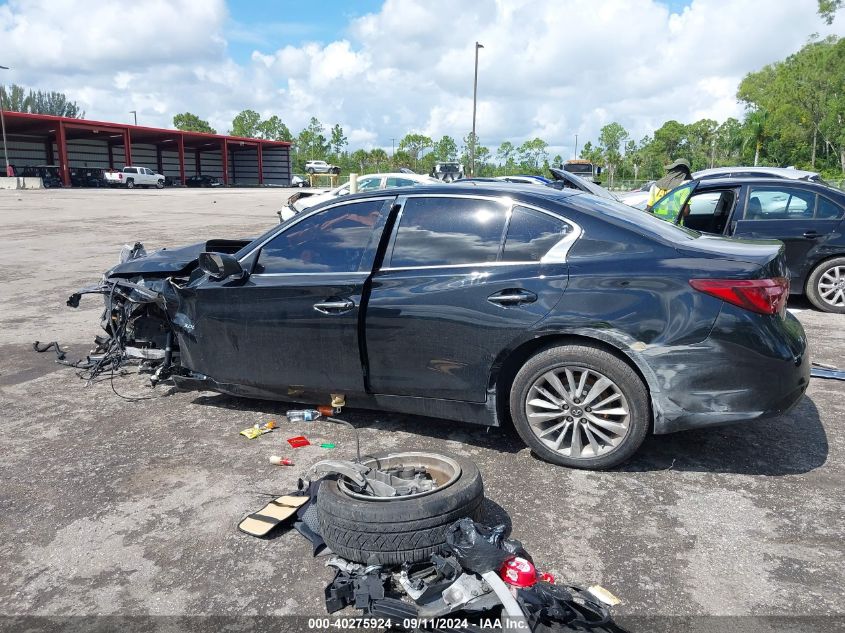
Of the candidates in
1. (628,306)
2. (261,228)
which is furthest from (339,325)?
(261,228)

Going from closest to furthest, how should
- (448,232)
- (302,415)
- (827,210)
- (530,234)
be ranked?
(530,234), (448,232), (302,415), (827,210)

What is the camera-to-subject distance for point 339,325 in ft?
14.0

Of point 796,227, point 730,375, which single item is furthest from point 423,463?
point 796,227

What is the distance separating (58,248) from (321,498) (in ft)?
47.0

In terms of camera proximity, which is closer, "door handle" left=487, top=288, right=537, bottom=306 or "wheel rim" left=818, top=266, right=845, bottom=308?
"door handle" left=487, top=288, right=537, bottom=306

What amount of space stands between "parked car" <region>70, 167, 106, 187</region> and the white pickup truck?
0.86m

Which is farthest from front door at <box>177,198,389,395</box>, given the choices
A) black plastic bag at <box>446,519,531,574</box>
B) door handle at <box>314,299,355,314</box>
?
black plastic bag at <box>446,519,531,574</box>

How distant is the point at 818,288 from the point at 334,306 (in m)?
6.74

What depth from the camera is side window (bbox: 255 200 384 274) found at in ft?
14.4

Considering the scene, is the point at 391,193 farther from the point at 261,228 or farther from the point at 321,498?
the point at 261,228

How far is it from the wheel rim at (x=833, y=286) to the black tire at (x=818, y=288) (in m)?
0.02

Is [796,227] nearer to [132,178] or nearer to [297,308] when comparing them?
[297,308]

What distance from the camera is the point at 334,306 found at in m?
4.27

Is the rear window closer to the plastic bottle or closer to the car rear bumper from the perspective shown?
the car rear bumper
